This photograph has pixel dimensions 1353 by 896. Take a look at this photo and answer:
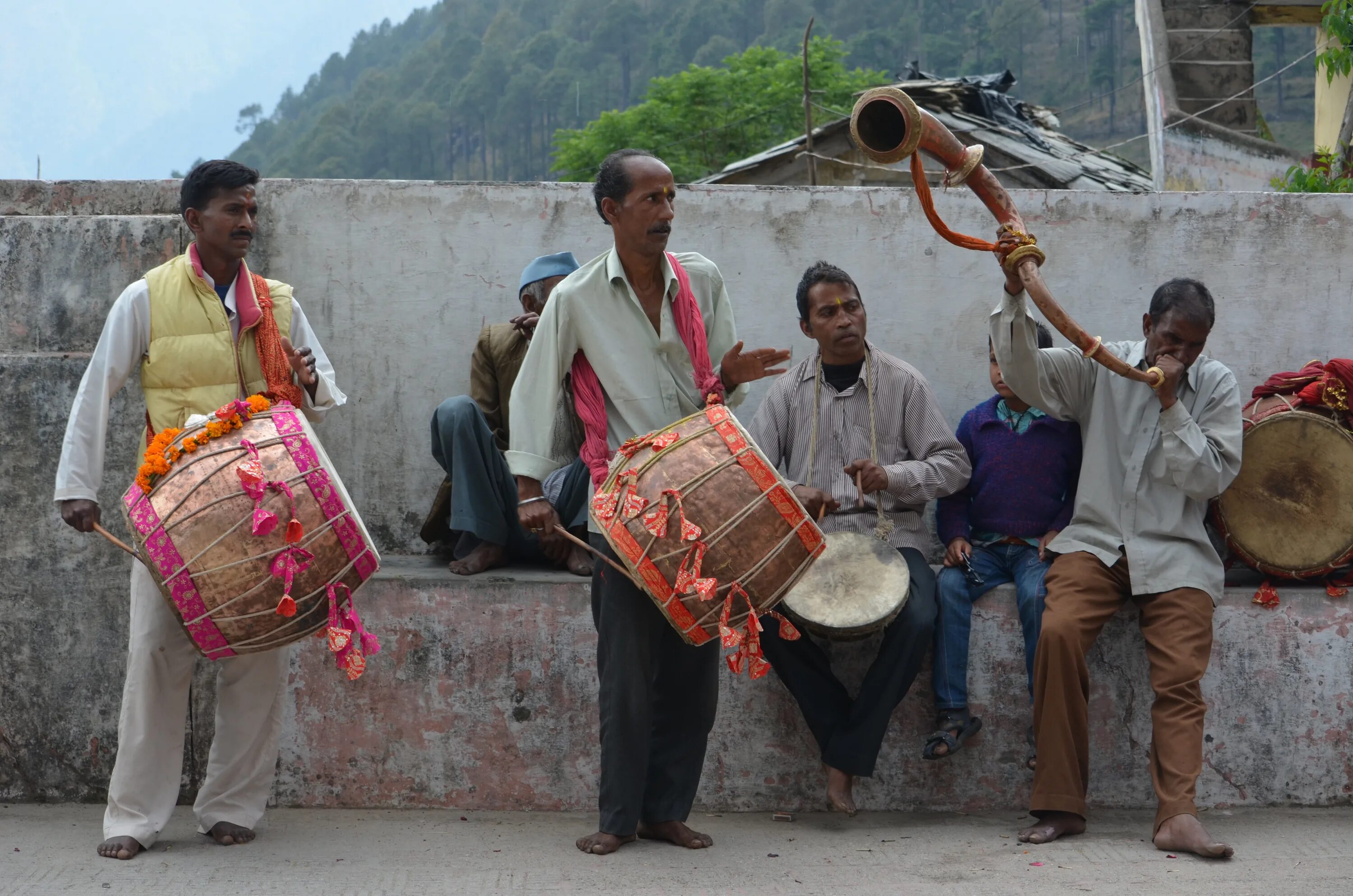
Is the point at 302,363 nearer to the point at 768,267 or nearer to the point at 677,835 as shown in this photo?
the point at 677,835

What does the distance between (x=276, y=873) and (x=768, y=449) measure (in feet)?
6.92

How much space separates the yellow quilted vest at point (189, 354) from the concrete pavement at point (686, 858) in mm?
1268

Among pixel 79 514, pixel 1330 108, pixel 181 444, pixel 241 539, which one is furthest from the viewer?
pixel 1330 108

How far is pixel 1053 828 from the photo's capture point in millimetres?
4258

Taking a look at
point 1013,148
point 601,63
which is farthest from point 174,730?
point 601,63

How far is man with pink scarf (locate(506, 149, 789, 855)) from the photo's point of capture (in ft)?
13.2

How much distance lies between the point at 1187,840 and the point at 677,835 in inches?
59.4

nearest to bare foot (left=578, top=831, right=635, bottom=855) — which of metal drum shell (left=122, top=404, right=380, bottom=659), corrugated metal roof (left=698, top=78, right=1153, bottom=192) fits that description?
metal drum shell (left=122, top=404, right=380, bottom=659)

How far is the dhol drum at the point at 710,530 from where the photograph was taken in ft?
12.1

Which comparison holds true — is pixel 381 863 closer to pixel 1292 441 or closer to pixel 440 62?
pixel 1292 441

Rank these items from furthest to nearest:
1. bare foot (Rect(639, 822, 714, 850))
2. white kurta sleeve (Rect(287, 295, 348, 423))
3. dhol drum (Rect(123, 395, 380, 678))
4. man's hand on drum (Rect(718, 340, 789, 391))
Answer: white kurta sleeve (Rect(287, 295, 348, 423)), bare foot (Rect(639, 822, 714, 850)), man's hand on drum (Rect(718, 340, 789, 391)), dhol drum (Rect(123, 395, 380, 678))

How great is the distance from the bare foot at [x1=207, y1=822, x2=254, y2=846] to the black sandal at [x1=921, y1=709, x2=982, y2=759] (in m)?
2.17

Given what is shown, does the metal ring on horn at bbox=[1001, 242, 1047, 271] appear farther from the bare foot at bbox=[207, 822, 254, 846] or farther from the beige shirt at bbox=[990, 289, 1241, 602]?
the bare foot at bbox=[207, 822, 254, 846]

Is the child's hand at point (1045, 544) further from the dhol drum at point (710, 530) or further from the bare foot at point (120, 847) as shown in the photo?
the bare foot at point (120, 847)
